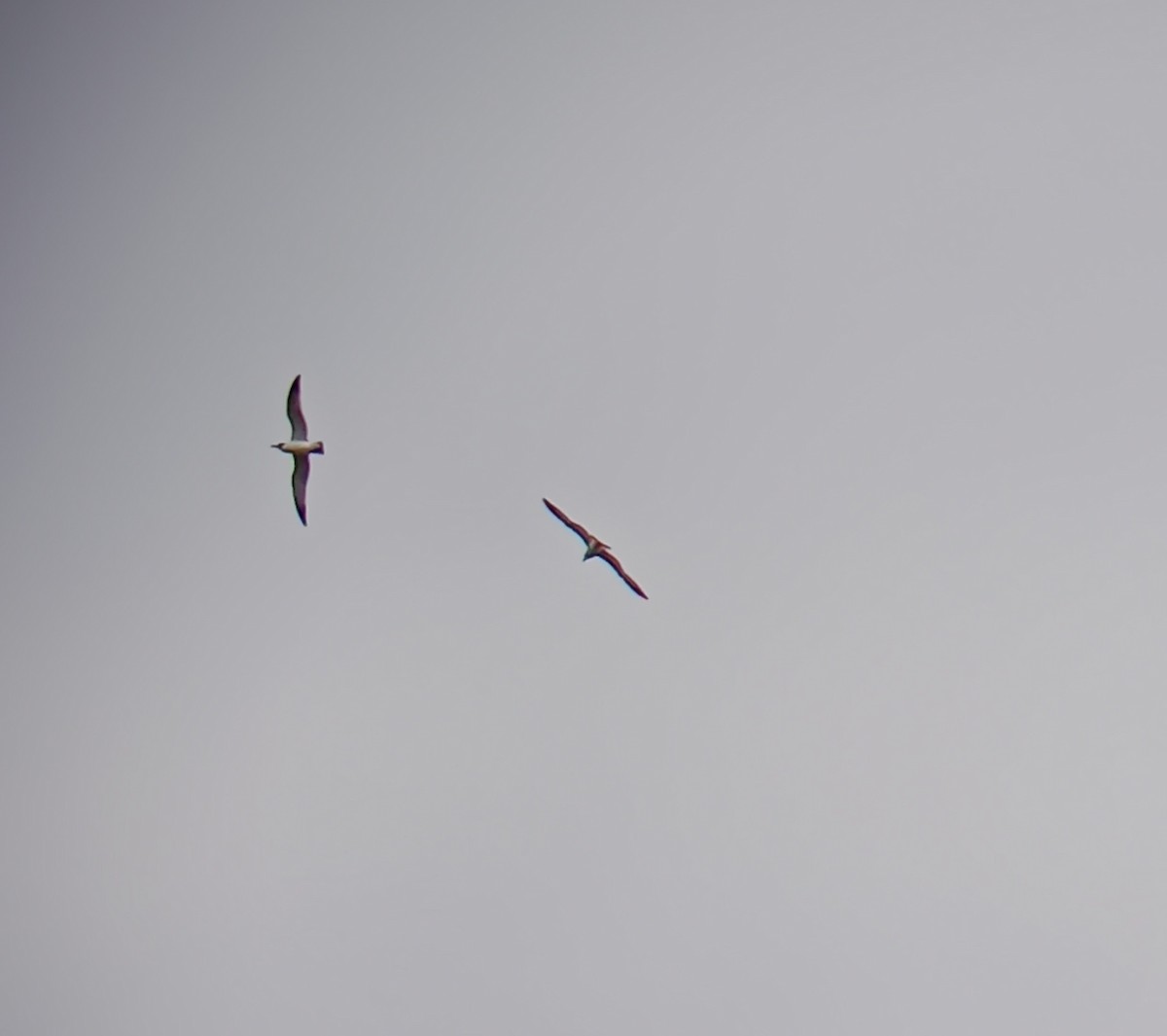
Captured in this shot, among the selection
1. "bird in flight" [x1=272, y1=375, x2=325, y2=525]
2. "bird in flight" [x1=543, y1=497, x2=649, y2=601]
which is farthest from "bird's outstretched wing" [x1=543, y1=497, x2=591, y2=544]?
"bird in flight" [x1=272, y1=375, x2=325, y2=525]

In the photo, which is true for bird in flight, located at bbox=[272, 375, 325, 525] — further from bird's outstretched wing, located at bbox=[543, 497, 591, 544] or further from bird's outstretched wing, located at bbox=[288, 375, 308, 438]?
bird's outstretched wing, located at bbox=[543, 497, 591, 544]

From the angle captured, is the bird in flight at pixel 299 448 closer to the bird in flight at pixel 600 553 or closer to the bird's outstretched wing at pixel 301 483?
the bird's outstretched wing at pixel 301 483

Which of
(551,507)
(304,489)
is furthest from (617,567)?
(304,489)

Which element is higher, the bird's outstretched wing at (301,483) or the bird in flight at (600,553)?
the bird's outstretched wing at (301,483)

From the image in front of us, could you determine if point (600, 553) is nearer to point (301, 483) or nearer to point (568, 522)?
point (568, 522)

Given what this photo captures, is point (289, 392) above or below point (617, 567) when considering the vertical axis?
above

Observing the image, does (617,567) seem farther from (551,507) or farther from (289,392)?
(289,392)

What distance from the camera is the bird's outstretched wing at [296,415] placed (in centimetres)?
3841

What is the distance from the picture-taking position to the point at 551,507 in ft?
110

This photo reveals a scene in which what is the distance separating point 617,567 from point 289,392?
12.2 metres

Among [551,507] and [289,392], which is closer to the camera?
[551,507]

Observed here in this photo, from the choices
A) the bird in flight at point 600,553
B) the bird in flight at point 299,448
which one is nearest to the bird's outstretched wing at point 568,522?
the bird in flight at point 600,553

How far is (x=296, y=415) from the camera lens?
38719mm

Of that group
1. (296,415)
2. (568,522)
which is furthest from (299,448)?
(568,522)
